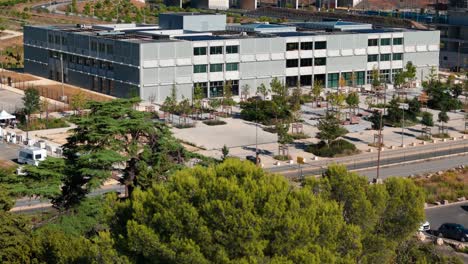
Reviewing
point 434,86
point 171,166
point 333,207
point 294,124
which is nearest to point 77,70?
point 294,124

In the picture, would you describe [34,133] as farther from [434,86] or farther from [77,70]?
[434,86]

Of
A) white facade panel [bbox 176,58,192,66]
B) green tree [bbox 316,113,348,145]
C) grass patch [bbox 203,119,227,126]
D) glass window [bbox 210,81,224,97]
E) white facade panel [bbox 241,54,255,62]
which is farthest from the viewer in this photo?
white facade panel [bbox 241,54,255,62]

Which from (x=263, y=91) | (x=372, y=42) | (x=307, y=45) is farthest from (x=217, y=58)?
(x=372, y=42)

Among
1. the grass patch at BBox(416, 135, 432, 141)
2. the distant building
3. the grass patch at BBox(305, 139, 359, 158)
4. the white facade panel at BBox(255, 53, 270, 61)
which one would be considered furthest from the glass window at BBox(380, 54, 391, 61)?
the distant building

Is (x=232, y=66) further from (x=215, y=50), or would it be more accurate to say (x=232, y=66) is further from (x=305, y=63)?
(x=305, y=63)

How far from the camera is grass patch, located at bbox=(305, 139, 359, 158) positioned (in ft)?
150

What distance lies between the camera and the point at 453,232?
32812 mm

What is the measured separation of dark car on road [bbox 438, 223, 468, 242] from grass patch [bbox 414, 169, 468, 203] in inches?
144

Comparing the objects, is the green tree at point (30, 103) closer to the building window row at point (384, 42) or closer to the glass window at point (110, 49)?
the glass window at point (110, 49)

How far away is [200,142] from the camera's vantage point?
158ft

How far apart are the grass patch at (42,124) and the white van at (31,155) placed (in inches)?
327

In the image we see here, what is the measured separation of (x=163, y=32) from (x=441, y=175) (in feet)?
110

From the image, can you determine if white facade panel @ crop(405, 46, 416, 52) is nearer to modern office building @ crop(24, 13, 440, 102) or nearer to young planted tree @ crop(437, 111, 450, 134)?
modern office building @ crop(24, 13, 440, 102)

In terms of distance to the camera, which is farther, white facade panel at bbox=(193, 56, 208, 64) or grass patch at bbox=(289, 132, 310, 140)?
white facade panel at bbox=(193, 56, 208, 64)
